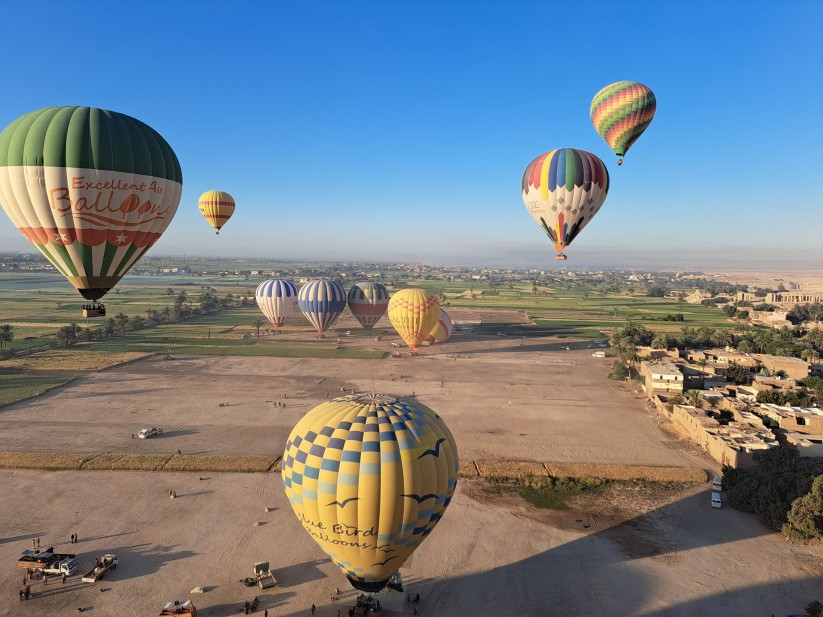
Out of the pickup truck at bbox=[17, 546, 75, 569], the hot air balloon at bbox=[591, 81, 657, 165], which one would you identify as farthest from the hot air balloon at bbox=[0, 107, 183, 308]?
the hot air balloon at bbox=[591, 81, 657, 165]

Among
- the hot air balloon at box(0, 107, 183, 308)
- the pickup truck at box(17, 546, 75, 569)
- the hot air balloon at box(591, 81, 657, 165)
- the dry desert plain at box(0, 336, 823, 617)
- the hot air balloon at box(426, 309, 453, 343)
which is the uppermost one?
the hot air balloon at box(591, 81, 657, 165)

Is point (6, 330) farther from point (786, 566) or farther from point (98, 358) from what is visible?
point (786, 566)

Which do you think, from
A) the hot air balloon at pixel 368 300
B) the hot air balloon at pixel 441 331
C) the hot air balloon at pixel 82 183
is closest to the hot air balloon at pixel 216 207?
the hot air balloon at pixel 368 300

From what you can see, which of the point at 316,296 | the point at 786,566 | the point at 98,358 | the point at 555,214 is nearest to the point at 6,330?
the point at 98,358

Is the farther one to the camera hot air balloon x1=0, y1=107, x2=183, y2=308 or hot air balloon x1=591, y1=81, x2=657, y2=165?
hot air balloon x1=591, y1=81, x2=657, y2=165

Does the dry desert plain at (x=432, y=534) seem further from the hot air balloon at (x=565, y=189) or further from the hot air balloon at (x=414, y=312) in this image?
the hot air balloon at (x=414, y=312)

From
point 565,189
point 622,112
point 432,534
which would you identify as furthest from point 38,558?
point 622,112

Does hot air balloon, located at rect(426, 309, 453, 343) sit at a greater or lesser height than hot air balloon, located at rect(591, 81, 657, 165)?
lesser

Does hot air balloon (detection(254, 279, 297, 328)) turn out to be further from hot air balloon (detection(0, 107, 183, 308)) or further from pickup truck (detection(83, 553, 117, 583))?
pickup truck (detection(83, 553, 117, 583))
